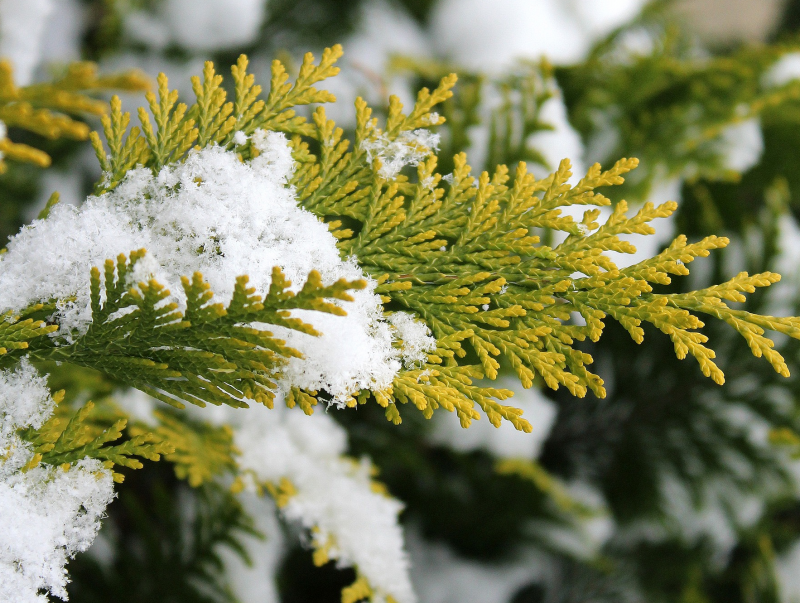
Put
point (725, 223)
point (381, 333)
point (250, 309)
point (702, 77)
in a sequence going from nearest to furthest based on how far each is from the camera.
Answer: point (250, 309) < point (381, 333) < point (702, 77) < point (725, 223)

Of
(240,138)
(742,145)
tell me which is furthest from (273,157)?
(742,145)

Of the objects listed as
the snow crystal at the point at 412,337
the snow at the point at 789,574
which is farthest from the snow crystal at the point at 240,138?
the snow at the point at 789,574

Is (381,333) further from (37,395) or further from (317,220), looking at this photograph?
(37,395)

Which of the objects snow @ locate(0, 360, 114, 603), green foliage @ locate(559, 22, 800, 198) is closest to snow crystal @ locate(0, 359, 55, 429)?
snow @ locate(0, 360, 114, 603)

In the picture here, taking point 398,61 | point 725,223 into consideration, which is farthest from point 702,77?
point 398,61

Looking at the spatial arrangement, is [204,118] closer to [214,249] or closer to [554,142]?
[214,249]

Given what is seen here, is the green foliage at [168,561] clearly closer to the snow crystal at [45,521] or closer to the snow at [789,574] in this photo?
the snow crystal at [45,521]

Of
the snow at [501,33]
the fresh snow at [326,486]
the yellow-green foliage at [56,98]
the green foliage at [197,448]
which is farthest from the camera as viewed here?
the snow at [501,33]

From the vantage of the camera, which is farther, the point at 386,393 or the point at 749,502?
the point at 749,502
